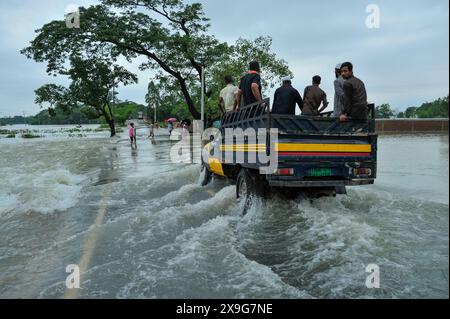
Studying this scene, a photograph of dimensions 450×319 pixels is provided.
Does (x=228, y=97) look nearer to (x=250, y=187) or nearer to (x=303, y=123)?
(x=250, y=187)

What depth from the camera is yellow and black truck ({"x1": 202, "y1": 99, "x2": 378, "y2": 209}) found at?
667cm

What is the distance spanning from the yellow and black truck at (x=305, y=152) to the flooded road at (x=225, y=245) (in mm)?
534

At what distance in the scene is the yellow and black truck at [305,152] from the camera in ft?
21.9

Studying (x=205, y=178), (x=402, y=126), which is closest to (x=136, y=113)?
(x=402, y=126)

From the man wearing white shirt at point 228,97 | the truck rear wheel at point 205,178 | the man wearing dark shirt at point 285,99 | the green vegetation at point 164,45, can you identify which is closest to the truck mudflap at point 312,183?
the man wearing dark shirt at point 285,99

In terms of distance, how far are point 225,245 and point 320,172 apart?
2.22 metres

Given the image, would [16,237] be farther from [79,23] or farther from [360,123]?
[79,23]

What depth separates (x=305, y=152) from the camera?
678 centimetres

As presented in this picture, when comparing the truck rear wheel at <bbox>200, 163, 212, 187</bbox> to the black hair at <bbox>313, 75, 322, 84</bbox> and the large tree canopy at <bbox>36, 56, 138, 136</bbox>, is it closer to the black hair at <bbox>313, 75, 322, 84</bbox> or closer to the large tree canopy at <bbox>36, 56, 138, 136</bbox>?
the black hair at <bbox>313, 75, 322, 84</bbox>

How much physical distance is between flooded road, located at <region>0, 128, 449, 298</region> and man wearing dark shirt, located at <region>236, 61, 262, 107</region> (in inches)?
76.5

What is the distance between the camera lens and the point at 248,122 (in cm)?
758

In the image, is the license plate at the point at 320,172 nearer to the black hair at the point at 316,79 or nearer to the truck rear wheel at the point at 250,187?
the truck rear wheel at the point at 250,187

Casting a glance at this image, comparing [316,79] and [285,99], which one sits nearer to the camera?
[285,99]
